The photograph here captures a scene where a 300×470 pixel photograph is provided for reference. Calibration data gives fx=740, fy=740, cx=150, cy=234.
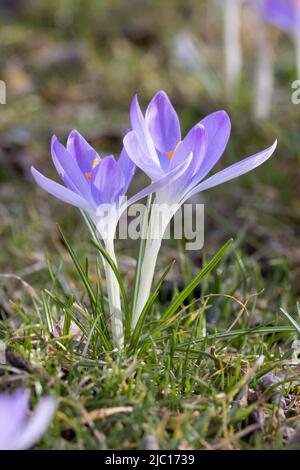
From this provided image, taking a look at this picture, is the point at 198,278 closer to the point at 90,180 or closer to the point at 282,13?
the point at 90,180

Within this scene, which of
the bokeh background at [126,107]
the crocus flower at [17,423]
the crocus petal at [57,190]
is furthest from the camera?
the bokeh background at [126,107]

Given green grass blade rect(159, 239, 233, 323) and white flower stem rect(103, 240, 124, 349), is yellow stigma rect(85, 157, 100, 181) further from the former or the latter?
green grass blade rect(159, 239, 233, 323)

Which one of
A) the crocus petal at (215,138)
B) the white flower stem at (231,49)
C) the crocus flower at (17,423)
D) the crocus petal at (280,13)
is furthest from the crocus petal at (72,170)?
the white flower stem at (231,49)

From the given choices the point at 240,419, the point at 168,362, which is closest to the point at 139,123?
the point at 168,362

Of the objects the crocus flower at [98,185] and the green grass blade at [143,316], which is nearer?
the crocus flower at [98,185]

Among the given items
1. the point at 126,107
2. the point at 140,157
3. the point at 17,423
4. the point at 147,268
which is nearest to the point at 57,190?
the point at 140,157

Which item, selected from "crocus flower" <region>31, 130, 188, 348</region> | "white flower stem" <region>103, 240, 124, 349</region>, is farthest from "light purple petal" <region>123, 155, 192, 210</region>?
"white flower stem" <region>103, 240, 124, 349</region>

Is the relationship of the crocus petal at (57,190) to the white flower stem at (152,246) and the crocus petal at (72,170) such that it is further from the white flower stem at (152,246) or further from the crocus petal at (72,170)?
the white flower stem at (152,246)

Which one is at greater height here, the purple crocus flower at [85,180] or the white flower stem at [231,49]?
the white flower stem at [231,49]
